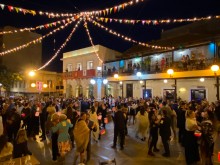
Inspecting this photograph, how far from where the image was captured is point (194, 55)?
19.1 metres

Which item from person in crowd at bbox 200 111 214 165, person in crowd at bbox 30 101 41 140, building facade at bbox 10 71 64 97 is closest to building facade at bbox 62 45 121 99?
building facade at bbox 10 71 64 97

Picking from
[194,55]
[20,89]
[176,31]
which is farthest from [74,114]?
[20,89]

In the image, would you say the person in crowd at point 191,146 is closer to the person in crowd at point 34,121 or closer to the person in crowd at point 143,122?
the person in crowd at point 143,122

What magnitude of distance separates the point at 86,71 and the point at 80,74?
1346 millimetres

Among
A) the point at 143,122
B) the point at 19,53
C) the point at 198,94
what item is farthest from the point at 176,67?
the point at 19,53

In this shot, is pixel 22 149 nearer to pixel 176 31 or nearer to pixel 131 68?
pixel 131 68

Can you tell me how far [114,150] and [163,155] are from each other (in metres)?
1.74

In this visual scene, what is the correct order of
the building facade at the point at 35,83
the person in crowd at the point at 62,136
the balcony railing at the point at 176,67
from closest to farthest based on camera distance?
the person in crowd at the point at 62,136 → the balcony railing at the point at 176,67 → the building facade at the point at 35,83

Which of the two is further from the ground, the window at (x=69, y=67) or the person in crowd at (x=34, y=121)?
the window at (x=69, y=67)

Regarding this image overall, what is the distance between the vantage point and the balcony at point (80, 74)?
27759 mm

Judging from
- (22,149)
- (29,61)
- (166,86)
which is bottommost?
(22,149)

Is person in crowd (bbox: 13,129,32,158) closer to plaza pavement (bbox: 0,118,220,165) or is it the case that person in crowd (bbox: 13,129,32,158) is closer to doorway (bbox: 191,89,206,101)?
plaza pavement (bbox: 0,118,220,165)

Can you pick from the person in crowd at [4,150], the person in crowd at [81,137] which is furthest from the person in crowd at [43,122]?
the person in crowd at [4,150]

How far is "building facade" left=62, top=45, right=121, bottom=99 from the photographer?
28.0 metres
